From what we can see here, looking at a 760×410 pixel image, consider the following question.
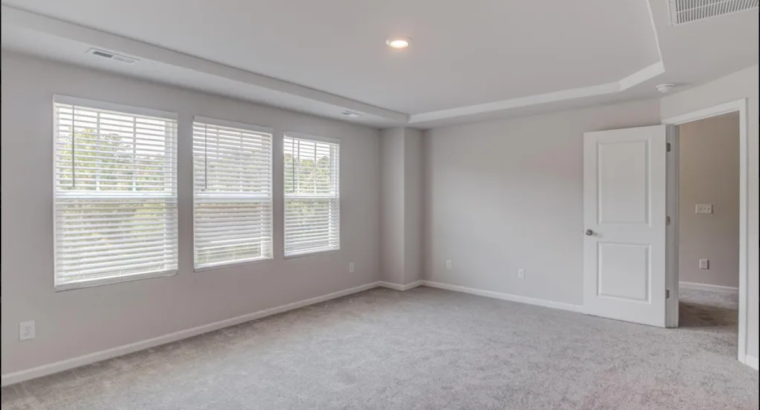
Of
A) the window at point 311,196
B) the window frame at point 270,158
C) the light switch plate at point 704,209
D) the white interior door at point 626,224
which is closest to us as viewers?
the window frame at point 270,158

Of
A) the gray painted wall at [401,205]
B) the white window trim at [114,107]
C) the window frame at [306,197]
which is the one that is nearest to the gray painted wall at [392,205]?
the gray painted wall at [401,205]

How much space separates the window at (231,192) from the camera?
3.84m

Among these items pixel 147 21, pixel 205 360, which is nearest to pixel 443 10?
pixel 147 21

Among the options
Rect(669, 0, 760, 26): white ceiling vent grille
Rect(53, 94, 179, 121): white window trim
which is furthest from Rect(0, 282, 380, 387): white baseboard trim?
Rect(669, 0, 760, 26): white ceiling vent grille

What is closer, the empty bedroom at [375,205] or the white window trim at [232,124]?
the empty bedroom at [375,205]

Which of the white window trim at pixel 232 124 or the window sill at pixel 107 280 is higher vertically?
the white window trim at pixel 232 124

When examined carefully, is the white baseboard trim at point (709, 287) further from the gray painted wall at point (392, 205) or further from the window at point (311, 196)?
the window at point (311, 196)

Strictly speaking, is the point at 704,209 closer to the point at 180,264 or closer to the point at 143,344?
the point at 180,264

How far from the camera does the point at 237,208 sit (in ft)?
13.6

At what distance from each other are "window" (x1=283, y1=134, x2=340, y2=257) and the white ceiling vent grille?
3569mm

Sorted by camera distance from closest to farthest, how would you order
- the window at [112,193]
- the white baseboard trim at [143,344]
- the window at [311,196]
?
the white baseboard trim at [143,344] → the window at [112,193] → the window at [311,196]

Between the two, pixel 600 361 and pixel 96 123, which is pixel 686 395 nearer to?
pixel 600 361

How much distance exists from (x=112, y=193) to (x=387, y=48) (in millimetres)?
2375

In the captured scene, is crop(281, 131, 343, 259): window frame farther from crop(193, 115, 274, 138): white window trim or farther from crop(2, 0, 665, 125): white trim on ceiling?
crop(2, 0, 665, 125): white trim on ceiling
